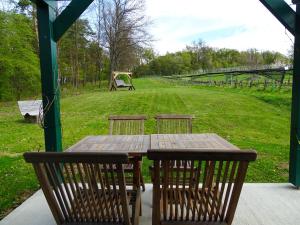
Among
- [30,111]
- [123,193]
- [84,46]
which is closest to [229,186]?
[123,193]

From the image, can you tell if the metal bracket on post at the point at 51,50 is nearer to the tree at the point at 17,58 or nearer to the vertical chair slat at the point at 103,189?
the vertical chair slat at the point at 103,189

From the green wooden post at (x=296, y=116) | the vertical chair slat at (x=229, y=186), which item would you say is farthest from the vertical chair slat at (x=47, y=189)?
the green wooden post at (x=296, y=116)

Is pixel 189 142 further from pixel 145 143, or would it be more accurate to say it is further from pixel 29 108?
pixel 29 108

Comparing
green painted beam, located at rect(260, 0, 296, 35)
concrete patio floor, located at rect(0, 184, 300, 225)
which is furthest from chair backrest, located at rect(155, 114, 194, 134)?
green painted beam, located at rect(260, 0, 296, 35)

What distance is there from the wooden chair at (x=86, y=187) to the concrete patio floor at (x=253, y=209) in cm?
75

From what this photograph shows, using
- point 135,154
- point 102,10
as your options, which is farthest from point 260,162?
point 102,10

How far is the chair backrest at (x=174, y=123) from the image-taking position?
4.08m

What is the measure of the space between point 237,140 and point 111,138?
4.25 m

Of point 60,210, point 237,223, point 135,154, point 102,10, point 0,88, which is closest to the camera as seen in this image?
point 60,210

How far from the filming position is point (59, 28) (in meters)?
3.53

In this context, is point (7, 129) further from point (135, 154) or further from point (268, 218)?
point (268, 218)

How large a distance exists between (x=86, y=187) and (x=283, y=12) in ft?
9.40

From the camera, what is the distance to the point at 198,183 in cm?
194

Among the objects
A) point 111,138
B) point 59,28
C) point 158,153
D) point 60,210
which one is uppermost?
point 59,28
